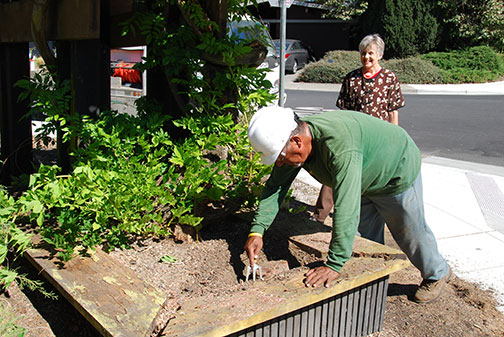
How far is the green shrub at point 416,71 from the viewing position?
22.2 meters

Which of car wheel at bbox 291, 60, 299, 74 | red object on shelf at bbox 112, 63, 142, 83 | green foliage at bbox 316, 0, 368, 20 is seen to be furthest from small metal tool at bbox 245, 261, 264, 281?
green foliage at bbox 316, 0, 368, 20

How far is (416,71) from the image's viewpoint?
22.4 m

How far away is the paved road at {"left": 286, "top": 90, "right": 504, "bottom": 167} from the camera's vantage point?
28.1 feet

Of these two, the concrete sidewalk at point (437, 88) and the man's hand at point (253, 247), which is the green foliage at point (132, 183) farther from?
the concrete sidewalk at point (437, 88)

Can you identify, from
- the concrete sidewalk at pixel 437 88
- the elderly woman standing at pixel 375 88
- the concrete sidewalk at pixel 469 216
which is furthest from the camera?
the concrete sidewalk at pixel 437 88

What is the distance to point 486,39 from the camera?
26.3 m

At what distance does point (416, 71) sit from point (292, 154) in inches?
843

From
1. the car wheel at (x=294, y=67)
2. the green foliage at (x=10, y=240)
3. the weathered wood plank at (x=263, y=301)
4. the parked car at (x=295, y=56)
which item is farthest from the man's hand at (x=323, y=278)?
the car wheel at (x=294, y=67)

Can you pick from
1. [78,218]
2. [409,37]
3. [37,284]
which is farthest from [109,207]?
[409,37]

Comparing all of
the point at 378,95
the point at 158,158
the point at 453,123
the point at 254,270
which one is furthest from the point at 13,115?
the point at 453,123

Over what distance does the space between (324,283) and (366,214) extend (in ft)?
3.69

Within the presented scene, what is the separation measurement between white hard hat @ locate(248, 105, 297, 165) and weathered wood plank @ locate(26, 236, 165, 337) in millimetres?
837

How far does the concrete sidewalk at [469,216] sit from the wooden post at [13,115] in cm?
315

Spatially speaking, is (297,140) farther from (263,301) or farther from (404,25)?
(404,25)
